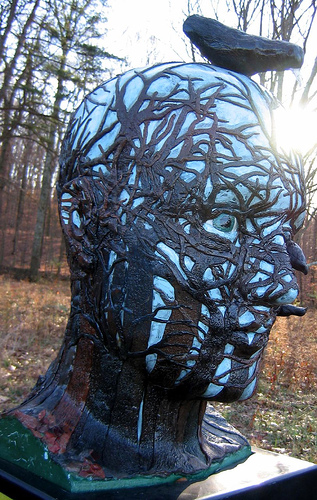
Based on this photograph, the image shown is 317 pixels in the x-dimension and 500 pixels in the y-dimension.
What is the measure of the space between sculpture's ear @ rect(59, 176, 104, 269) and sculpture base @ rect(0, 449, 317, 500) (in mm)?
815

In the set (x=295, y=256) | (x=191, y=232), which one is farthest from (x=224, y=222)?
(x=295, y=256)

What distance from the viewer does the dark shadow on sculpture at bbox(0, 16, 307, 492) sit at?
175 cm

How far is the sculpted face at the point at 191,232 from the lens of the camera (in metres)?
1.74

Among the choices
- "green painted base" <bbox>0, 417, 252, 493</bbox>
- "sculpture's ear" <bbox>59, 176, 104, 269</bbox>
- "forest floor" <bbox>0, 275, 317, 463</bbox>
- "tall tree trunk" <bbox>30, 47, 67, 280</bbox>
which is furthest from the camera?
"tall tree trunk" <bbox>30, 47, 67, 280</bbox>

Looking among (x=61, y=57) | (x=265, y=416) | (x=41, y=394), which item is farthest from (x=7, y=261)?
(x=41, y=394)

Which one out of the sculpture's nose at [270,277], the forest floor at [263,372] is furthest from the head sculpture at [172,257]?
the forest floor at [263,372]

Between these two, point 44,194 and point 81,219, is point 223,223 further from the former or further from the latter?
point 44,194

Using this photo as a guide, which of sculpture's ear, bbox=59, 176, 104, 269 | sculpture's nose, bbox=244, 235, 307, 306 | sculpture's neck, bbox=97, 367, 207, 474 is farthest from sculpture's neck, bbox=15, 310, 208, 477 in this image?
sculpture's nose, bbox=244, 235, 307, 306

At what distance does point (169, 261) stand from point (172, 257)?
0.02 meters

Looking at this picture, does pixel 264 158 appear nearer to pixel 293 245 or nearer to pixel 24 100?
pixel 293 245

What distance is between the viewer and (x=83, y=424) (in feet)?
6.16

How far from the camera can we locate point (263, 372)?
7.00 m

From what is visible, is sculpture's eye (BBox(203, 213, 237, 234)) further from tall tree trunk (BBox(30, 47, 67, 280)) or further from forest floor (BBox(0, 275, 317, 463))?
tall tree trunk (BBox(30, 47, 67, 280))

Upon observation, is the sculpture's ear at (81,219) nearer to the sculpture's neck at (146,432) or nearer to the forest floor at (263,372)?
the sculpture's neck at (146,432)
